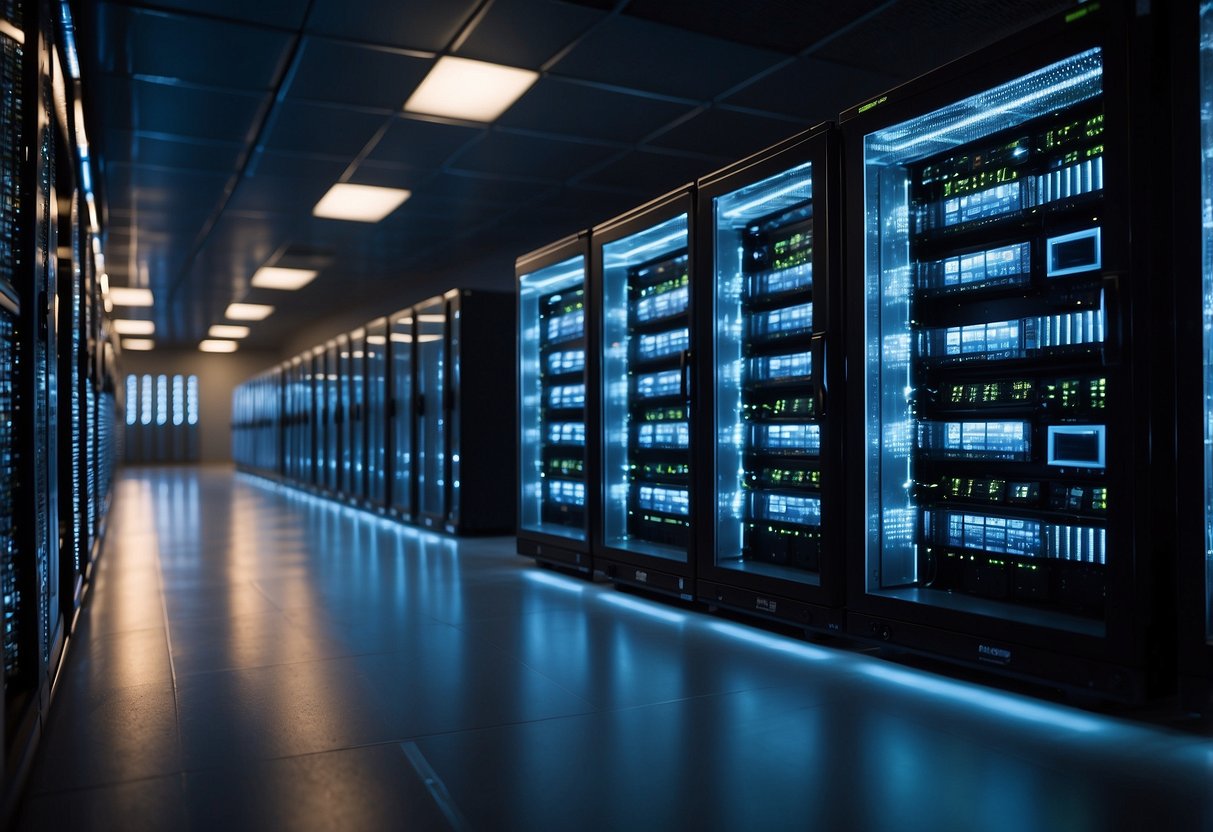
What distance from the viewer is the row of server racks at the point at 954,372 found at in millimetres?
2447

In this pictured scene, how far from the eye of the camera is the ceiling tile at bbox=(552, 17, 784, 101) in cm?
486

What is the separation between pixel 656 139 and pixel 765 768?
5.40m

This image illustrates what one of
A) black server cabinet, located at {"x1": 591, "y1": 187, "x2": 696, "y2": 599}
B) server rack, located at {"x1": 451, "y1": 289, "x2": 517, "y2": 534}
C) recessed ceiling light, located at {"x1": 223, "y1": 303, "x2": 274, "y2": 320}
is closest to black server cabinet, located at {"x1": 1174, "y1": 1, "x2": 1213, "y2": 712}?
black server cabinet, located at {"x1": 591, "y1": 187, "x2": 696, "y2": 599}

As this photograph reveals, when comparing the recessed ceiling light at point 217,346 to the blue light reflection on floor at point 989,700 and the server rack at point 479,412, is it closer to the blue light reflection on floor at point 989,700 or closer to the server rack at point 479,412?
the server rack at point 479,412

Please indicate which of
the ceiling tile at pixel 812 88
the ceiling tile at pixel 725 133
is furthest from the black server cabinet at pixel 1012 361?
the ceiling tile at pixel 725 133

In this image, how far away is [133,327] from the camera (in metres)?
19.7

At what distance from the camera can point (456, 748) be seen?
92.5 inches

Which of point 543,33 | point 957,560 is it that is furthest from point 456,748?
point 543,33

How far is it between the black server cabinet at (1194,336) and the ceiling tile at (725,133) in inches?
154

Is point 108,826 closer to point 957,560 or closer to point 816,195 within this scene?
point 957,560

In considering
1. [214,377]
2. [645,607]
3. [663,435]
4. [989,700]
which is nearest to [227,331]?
[214,377]

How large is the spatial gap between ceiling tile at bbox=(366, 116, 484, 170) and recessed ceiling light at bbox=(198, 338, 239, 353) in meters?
17.8

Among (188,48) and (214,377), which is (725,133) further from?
(214,377)

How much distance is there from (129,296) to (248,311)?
2.50m
